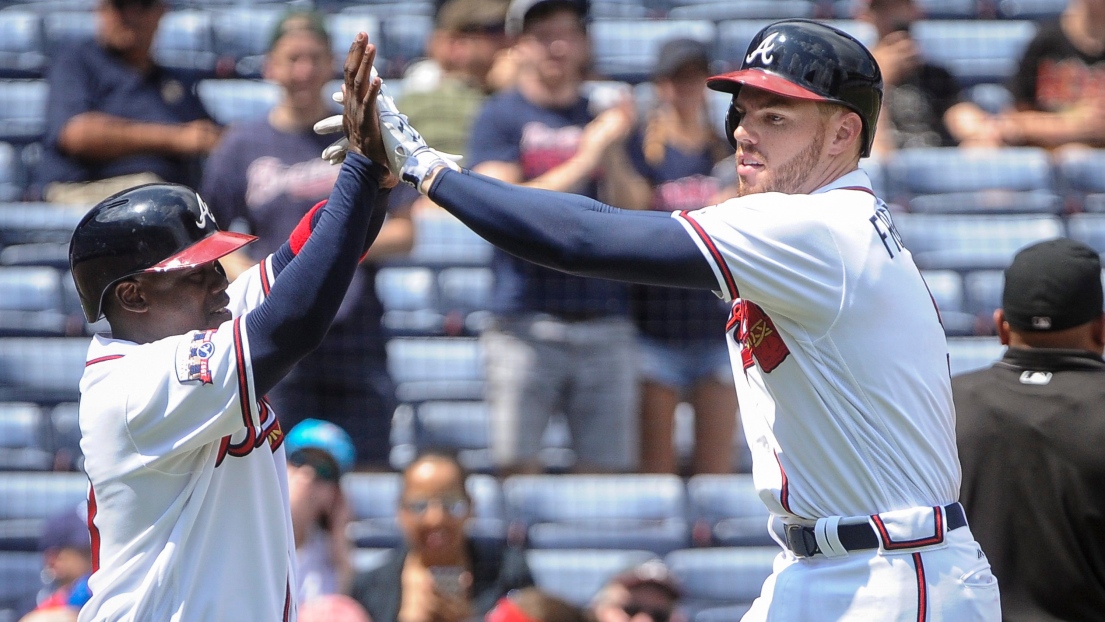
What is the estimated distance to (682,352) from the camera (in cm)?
537

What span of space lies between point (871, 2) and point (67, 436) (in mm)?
4128

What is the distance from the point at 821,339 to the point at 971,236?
4.35m

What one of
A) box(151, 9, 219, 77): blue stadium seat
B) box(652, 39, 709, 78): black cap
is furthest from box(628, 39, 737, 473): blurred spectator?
box(151, 9, 219, 77): blue stadium seat

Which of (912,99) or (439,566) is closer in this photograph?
(439,566)

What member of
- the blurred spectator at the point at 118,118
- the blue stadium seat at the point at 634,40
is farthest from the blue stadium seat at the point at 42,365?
the blue stadium seat at the point at 634,40

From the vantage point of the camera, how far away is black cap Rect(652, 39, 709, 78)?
560cm

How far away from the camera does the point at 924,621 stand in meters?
2.35

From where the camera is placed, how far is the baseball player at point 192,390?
2.36 metres

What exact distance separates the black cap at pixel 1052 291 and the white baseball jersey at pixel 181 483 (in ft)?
6.15

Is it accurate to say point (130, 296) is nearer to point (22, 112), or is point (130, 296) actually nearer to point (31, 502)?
point (31, 502)

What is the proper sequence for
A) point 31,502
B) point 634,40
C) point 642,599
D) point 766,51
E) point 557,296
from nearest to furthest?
point 766,51, point 642,599, point 557,296, point 31,502, point 634,40

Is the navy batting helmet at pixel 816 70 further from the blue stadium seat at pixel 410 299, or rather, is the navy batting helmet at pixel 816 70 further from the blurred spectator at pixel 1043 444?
the blue stadium seat at pixel 410 299

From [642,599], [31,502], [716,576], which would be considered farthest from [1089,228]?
[31,502]

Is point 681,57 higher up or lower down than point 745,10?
lower down
